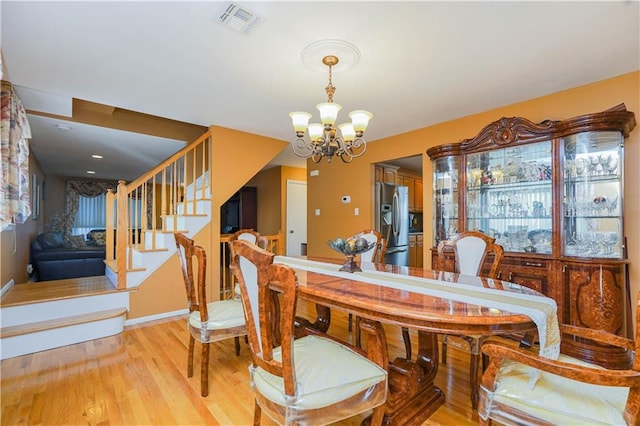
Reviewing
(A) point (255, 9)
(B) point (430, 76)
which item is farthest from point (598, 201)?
(A) point (255, 9)

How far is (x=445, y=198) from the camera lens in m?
3.54

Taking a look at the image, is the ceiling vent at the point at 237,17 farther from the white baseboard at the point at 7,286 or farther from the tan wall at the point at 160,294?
the white baseboard at the point at 7,286

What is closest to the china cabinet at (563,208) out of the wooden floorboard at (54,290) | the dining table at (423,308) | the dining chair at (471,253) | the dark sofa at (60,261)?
the dining chair at (471,253)

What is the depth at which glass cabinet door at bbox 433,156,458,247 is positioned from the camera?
341 cm

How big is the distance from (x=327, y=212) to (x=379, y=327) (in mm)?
3784

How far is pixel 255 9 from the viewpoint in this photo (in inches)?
67.0

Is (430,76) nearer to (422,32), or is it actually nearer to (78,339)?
(422,32)

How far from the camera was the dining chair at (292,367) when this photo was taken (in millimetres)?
1127

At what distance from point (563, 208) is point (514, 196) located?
1.62 ft

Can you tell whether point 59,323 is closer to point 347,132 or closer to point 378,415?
point 378,415

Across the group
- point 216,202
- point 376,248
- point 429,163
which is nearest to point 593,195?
point 429,163

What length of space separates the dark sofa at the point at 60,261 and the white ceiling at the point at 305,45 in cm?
343

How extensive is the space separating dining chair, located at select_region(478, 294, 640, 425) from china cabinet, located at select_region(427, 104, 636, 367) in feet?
4.63

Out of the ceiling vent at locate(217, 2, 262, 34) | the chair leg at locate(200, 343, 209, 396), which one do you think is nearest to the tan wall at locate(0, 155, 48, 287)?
the chair leg at locate(200, 343, 209, 396)
